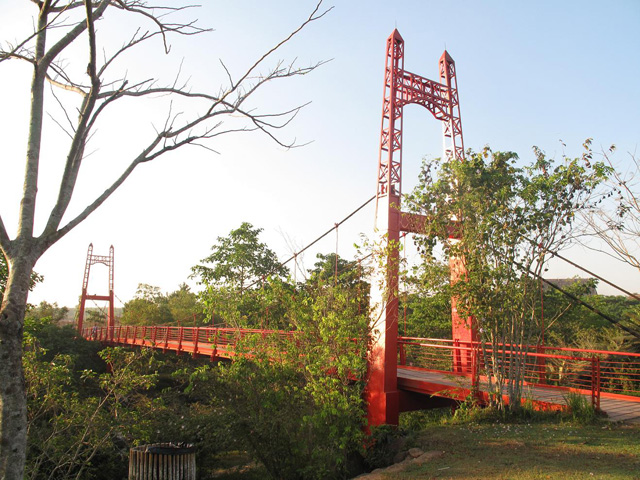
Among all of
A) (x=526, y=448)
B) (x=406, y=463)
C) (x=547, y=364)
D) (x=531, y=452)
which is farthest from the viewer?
(x=547, y=364)

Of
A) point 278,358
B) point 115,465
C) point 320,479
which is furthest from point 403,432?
point 115,465

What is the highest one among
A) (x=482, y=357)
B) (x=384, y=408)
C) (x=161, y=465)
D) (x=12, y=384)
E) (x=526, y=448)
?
(x=12, y=384)

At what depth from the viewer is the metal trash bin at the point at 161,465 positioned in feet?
19.4

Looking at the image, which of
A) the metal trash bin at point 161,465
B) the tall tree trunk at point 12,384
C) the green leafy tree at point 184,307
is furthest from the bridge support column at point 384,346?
the green leafy tree at point 184,307

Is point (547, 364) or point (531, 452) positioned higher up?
point (547, 364)

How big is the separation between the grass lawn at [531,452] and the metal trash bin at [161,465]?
262 cm

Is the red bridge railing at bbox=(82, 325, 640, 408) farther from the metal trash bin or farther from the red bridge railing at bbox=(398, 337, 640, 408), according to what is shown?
the metal trash bin

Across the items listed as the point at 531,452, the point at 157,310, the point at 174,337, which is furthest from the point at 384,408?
the point at 157,310

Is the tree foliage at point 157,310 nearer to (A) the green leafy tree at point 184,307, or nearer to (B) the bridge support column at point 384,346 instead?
(A) the green leafy tree at point 184,307

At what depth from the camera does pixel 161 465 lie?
5949mm

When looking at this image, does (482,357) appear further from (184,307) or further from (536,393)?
(184,307)

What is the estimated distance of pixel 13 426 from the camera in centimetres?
259

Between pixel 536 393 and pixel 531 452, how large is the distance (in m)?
2.99

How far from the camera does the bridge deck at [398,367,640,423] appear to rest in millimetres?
6840
